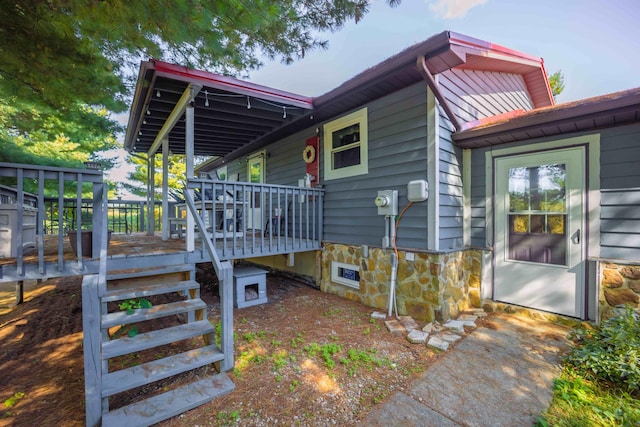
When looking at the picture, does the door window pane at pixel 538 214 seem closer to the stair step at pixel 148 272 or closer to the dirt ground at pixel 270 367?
the dirt ground at pixel 270 367

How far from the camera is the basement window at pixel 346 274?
4.51 metres

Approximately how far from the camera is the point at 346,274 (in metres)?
4.69

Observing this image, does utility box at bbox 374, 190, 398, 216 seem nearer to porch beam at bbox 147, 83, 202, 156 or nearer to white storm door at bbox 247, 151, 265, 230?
porch beam at bbox 147, 83, 202, 156

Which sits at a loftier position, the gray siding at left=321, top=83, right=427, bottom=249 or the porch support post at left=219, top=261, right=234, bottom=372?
the gray siding at left=321, top=83, right=427, bottom=249

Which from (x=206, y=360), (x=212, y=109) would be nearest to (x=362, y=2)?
(x=212, y=109)

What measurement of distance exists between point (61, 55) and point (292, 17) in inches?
117

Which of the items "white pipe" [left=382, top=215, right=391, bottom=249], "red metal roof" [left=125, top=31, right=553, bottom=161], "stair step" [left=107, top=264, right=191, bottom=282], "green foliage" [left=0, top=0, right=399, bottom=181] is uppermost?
"green foliage" [left=0, top=0, right=399, bottom=181]

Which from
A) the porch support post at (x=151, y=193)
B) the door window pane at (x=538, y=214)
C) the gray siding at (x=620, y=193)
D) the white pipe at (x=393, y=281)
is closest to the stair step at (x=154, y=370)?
the white pipe at (x=393, y=281)

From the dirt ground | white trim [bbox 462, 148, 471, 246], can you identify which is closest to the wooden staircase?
the dirt ground

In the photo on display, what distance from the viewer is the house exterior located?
9.89 feet

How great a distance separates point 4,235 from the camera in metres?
2.66

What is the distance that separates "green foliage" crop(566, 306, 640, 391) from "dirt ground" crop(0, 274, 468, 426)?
49.6 inches

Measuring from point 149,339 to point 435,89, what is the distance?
13.2ft

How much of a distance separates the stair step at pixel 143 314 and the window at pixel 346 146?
3.11 metres
